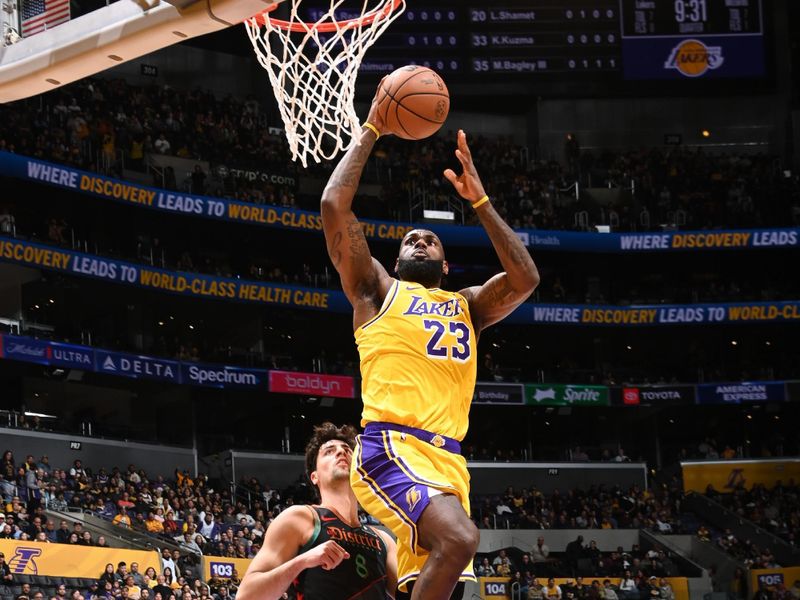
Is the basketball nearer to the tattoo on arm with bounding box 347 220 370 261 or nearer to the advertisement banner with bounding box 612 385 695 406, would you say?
the tattoo on arm with bounding box 347 220 370 261

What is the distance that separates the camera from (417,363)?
5258 mm

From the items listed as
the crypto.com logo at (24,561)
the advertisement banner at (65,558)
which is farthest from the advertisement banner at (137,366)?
the crypto.com logo at (24,561)

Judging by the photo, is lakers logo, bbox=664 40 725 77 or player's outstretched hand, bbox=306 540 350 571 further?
lakers logo, bbox=664 40 725 77

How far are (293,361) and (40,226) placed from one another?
759 centimetres

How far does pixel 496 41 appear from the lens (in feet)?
111

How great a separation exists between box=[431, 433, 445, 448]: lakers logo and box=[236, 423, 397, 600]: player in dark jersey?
0.57 metres

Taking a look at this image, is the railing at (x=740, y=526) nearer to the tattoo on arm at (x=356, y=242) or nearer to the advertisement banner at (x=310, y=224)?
the advertisement banner at (x=310, y=224)

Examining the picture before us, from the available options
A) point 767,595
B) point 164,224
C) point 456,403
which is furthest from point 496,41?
point 456,403

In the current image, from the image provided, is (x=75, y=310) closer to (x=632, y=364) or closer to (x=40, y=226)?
(x=40, y=226)

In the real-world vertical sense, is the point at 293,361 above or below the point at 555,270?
below

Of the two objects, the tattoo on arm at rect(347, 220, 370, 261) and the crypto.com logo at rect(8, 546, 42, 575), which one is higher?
the tattoo on arm at rect(347, 220, 370, 261)

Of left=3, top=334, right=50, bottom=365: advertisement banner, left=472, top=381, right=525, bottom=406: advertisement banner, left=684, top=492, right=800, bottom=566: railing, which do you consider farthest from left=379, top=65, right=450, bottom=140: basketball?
left=472, top=381, right=525, bottom=406: advertisement banner

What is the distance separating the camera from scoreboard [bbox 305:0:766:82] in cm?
3334

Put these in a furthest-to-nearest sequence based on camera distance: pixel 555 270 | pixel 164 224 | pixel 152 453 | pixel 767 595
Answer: pixel 555 270 → pixel 164 224 → pixel 152 453 → pixel 767 595
